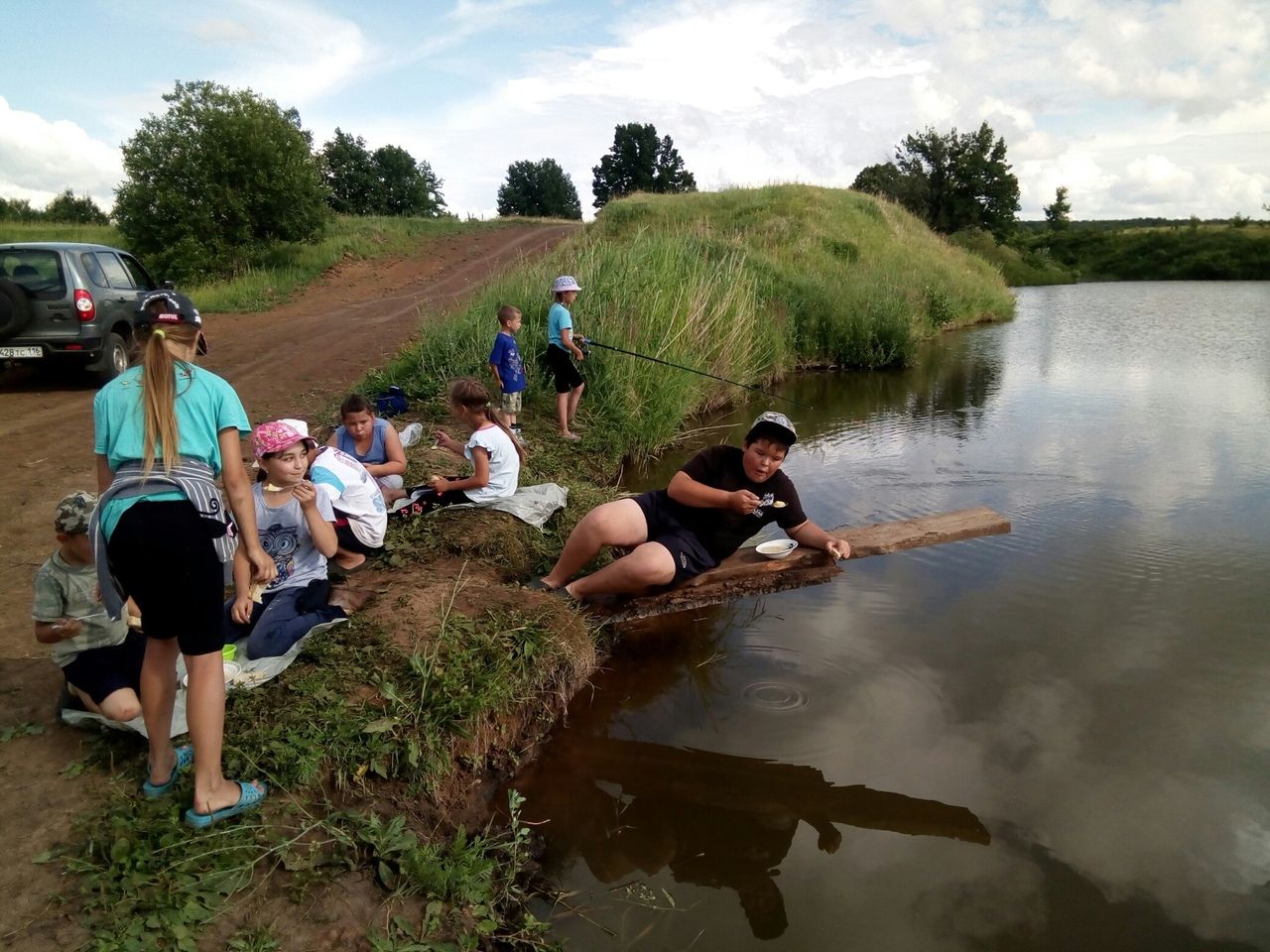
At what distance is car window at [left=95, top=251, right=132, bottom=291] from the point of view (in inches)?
350

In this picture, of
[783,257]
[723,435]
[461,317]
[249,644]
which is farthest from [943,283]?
[249,644]

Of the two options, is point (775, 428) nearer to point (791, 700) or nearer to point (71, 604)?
point (791, 700)

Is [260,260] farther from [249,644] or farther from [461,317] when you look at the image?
[249,644]

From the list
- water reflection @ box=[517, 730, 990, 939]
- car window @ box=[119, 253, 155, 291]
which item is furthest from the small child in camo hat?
car window @ box=[119, 253, 155, 291]

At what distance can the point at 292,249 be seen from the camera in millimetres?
20328

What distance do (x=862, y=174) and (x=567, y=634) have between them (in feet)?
170

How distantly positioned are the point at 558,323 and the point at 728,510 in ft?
13.2

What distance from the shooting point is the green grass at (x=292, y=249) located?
1630 centimetres

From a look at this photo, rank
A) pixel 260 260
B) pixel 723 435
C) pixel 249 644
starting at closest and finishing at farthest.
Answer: pixel 249 644, pixel 723 435, pixel 260 260

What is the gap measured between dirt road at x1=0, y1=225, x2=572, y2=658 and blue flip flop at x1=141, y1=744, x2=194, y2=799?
1286 millimetres

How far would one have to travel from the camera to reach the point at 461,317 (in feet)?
27.9

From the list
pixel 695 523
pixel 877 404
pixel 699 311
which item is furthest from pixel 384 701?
pixel 877 404

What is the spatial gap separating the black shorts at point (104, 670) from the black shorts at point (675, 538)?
2327mm

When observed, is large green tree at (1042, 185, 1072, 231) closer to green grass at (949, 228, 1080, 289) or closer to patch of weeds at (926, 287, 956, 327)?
green grass at (949, 228, 1080, 289)
